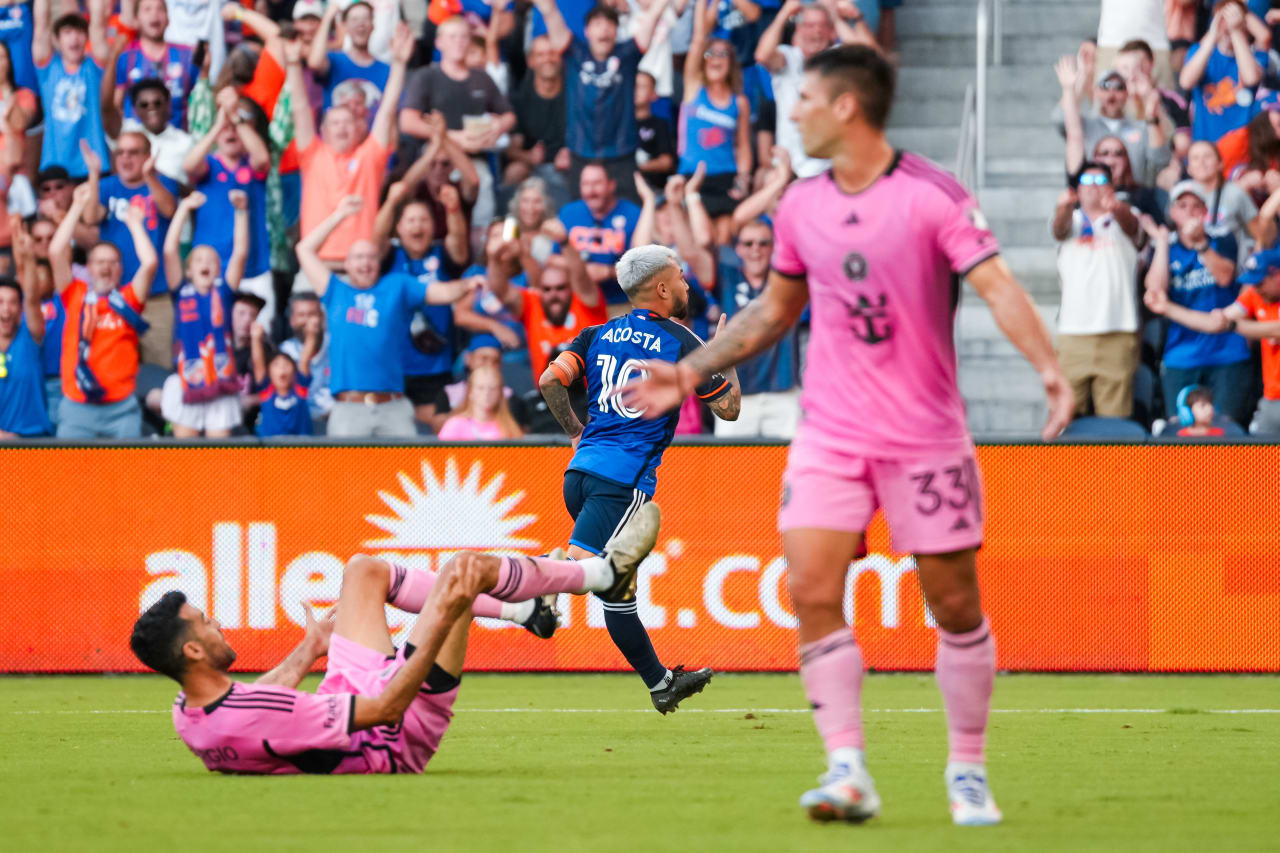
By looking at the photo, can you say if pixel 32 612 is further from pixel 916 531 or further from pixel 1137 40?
pixel 1137 40

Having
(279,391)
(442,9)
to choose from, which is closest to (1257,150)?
(442,9)

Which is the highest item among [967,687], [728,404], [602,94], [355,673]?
[602,94]

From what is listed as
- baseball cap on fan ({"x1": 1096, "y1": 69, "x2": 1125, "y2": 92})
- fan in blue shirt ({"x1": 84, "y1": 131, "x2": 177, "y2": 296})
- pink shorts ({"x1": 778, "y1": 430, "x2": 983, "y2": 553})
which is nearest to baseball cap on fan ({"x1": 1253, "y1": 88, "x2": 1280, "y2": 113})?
baseball cap on fan ({"x1": 1096, "y1": 69, "x2": 1125, "y2": 92})

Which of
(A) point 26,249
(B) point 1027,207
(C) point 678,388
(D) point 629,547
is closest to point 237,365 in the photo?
(A) point 26,249

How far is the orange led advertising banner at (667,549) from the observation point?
1223 cm

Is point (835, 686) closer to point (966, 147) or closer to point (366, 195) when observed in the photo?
point (366, 195)

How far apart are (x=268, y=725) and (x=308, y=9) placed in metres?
11.4

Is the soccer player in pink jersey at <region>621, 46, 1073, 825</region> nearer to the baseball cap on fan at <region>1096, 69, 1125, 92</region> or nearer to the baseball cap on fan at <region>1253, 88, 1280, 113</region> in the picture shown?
the baseball cap on fan at <region>1096, 69, 1125, 92</region>

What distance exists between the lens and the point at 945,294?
213 inches

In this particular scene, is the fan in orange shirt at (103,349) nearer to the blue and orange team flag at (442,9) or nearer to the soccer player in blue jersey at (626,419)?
the blue and orange team flag at (442,9)

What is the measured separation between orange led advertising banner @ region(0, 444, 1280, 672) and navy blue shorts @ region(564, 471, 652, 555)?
3529 millimetres

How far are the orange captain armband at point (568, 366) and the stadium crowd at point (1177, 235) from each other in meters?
6.49

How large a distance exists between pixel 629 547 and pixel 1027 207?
1069cm

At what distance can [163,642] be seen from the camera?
611 centimetres
